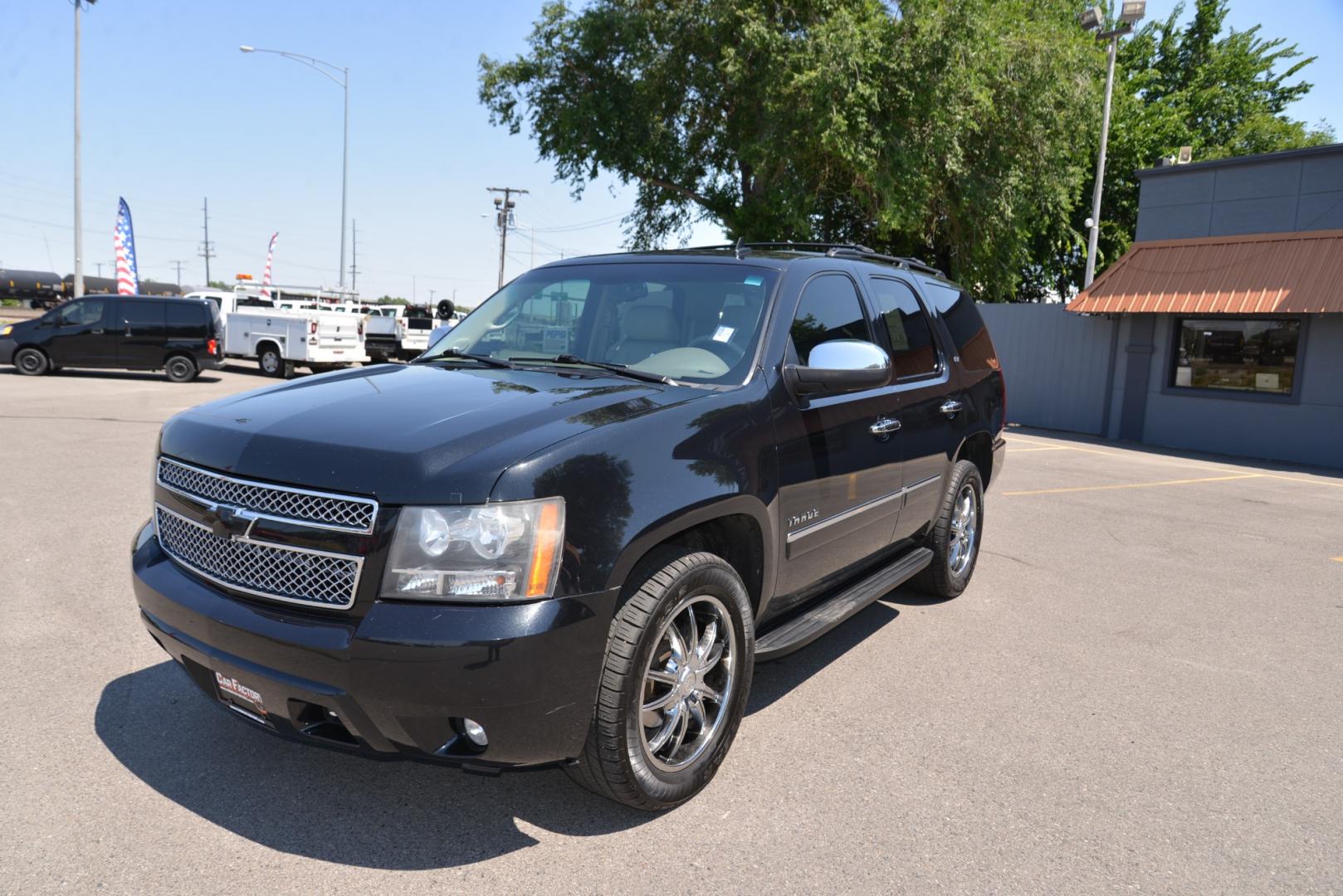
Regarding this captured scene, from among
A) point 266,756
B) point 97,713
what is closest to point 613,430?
point 266,756

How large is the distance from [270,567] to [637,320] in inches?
74.7

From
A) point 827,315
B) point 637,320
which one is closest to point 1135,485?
point 827,315

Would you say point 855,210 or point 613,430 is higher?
point 855,210

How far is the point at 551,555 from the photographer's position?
8.74ft

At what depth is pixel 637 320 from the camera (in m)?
4.11

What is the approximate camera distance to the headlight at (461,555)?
2613mm

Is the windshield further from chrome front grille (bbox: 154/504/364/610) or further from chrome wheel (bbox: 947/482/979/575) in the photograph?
chrome wheel (bbox: 947/482/979/575)

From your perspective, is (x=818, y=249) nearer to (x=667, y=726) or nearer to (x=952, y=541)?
(x=952, y=541)

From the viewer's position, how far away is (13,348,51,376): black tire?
20.4m

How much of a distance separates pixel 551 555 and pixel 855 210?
2643 centimetres

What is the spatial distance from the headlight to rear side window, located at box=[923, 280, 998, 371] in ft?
12.1

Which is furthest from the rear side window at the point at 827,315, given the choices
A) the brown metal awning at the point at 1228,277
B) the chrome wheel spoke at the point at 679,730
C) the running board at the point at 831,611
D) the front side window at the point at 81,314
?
the front side window at the point at 81,314

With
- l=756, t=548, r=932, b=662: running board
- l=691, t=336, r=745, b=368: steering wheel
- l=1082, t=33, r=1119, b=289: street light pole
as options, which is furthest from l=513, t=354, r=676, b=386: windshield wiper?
l=1082, t=33, r=1119, b=289: street light pole

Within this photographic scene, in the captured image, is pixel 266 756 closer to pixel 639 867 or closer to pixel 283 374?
pixel 639 867
